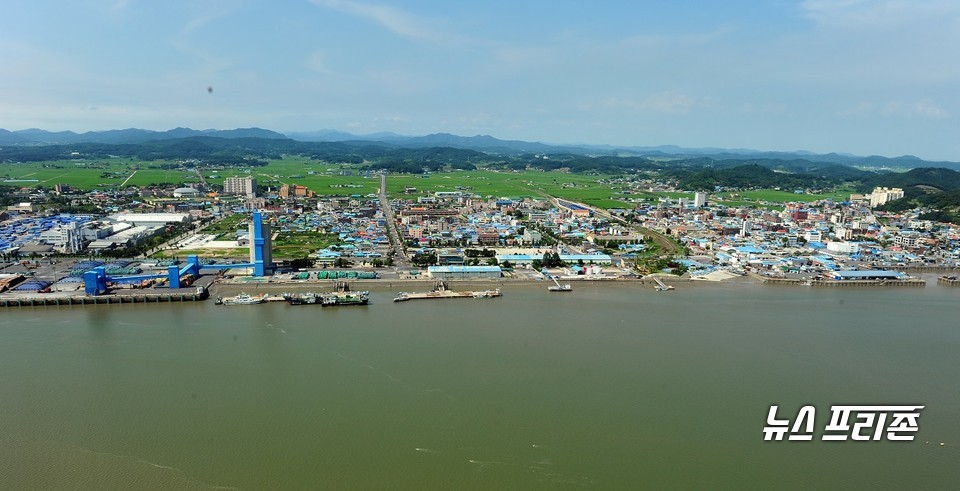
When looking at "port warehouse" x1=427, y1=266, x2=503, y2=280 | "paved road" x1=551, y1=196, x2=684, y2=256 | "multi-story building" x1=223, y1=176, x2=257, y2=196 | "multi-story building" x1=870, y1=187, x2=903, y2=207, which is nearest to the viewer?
"port warehouse" x1=427, y1=266, x2=503, y2=280

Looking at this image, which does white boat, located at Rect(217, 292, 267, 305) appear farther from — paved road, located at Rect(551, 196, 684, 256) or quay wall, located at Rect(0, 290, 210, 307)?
paved road, located at Rect(551, 196, 684, 256)

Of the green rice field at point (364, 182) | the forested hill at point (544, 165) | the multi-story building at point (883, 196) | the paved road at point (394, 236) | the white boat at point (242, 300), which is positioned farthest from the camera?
the forested hill at point (544, 165)

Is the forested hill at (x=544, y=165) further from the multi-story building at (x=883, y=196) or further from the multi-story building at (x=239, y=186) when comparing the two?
the multi-story building at (x=239, y=186)

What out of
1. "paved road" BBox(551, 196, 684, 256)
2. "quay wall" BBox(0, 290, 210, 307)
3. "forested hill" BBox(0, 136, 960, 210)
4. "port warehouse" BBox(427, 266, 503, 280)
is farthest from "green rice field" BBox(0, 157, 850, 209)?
"quay wall" BBox(0, 290, 210, 307)

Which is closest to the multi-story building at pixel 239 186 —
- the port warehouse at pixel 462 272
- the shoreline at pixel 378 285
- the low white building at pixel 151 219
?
the low white building at pixel 151 219

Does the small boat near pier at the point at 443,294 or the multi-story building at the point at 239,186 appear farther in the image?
the multi-story building at the point at 239,186

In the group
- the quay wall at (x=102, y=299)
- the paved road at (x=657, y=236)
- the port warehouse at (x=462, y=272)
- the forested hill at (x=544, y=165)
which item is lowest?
the quay wall at (x=102, y=299)

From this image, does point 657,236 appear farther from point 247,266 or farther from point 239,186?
point 239,186

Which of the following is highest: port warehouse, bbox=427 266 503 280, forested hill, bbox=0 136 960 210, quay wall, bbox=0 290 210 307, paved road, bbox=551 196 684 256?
forested hill, bbox=0 136 960 210
